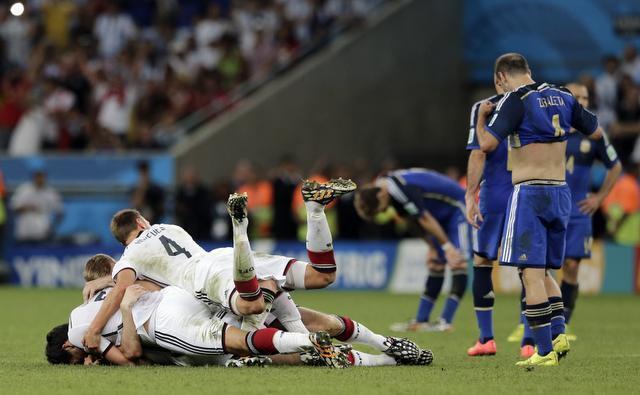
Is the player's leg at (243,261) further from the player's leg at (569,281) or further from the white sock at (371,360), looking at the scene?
the player's leg at (569,281)

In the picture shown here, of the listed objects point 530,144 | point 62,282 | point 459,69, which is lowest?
point 62,282

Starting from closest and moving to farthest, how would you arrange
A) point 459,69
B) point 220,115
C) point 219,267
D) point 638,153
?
point 219,267 → point 638,153 → point 220,115 → point 459,69

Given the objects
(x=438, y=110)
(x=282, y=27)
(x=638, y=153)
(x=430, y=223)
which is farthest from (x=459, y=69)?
(x=430, y=223)

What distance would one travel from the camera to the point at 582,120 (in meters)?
9.85

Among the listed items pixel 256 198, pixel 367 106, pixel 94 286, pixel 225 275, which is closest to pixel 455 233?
pixel 94 286

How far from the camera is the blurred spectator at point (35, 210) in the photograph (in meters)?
23.3

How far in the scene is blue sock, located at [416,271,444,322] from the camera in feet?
46.7

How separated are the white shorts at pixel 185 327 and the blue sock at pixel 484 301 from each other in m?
2.75

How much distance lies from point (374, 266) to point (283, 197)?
2027 mm

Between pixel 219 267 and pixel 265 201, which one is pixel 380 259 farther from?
pixel 219 267

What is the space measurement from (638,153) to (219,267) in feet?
46.2

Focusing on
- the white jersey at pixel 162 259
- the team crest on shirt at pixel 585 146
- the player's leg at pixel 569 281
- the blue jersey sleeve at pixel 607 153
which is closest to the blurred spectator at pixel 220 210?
the team crest on shirt at pixel 585 146

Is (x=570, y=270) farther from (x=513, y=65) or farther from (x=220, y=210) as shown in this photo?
(x=220, y=210)

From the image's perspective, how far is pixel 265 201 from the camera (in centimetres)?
2319
